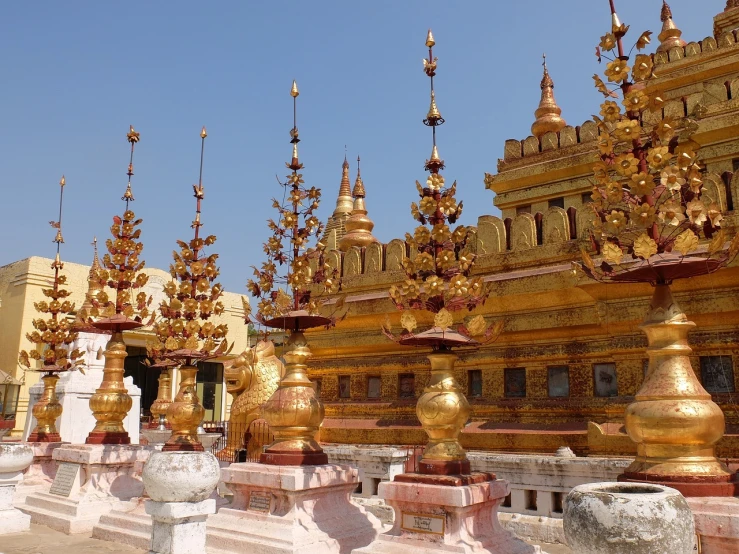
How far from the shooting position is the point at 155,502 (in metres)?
6.39

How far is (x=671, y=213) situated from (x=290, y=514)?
527 cm

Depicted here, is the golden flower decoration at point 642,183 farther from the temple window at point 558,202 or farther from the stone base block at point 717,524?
the temple window at point 558,202

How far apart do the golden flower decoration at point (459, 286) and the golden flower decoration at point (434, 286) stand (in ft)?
0.40

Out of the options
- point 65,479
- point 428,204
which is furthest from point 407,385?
point 428,204

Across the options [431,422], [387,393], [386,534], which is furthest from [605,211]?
[387,393]

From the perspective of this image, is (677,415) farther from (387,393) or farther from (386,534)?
(387,393)

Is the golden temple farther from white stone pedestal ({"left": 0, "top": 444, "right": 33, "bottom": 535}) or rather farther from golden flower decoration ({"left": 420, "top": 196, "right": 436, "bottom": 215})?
white stone pedestal ({"left": 0, "top": 444, "right": 33, "bottom": 535})

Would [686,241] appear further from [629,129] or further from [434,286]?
[434,286]

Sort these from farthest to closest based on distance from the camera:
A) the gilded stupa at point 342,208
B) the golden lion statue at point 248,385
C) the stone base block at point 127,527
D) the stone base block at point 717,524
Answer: the gilded stupa at point 342,208 < the golden lion statue at point 248,385 < the stone base block at point 127,527 < the stone base block at point 717,524

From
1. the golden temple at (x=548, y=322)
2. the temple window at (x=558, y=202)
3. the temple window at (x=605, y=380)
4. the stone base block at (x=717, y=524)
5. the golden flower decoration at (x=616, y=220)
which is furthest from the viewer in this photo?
the temple window at (x=558, y=202)

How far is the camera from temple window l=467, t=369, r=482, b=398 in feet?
39.3

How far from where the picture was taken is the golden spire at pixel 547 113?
63.8ft

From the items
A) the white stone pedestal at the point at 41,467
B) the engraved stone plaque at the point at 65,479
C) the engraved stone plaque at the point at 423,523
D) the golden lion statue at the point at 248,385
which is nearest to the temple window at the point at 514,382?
the golden lion statue at the point at 248,385

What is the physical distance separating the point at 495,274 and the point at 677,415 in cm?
678
